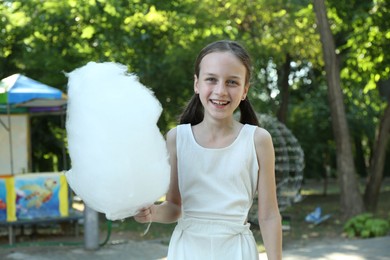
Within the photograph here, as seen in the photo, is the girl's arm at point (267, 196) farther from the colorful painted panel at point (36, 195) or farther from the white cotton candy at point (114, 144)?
the colorful painted panel at point (36, 195)

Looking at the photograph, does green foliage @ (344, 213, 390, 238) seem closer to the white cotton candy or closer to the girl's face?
Answer: the girl's face

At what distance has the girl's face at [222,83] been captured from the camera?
6.98ft

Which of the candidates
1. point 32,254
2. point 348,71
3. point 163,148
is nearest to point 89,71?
point 163,148

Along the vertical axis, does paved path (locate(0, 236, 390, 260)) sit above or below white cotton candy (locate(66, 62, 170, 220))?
below

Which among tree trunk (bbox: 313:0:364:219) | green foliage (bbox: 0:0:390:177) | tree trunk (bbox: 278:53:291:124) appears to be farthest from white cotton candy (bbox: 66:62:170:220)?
tree trunk (bbox: 278:53:291:124)

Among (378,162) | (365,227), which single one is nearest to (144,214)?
(365,227)

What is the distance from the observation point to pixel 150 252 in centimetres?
781

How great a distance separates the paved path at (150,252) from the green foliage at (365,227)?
35 centimetres

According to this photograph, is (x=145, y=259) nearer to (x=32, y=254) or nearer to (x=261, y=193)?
(x=32, y=254)

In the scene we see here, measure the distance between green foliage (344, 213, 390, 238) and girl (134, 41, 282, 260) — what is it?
718 centimetres

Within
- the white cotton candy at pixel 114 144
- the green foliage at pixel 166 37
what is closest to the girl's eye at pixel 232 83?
the white cotton candy at pixel 114 144

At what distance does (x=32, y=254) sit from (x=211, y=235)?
20.2 ft

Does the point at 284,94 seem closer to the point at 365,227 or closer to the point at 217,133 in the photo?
the point at 365,227

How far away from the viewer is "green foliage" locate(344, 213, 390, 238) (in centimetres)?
894
